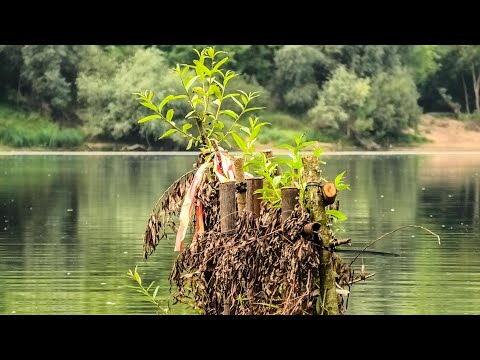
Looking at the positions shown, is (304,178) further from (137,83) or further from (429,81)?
(429,81)

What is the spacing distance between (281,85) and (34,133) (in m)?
12.1

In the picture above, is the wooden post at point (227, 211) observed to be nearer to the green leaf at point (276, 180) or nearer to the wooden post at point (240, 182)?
the wooden post at point (240, 182)

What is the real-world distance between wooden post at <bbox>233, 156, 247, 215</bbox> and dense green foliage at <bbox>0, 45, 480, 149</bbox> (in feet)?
160

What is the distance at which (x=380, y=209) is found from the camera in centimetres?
2481

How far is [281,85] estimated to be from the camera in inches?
2594

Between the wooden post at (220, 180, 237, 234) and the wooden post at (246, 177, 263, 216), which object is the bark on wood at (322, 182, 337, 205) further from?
the wooden post at (220, 180, 237, 234)

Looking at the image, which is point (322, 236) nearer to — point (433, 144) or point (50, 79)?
point (433, 144)

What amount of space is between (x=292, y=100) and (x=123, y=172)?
25.1 metres

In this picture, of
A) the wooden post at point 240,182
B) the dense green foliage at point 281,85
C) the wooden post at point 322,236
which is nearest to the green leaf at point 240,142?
the wooden post at point 240,182

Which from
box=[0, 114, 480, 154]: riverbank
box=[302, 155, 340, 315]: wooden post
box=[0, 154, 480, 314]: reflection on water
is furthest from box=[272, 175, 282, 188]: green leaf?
box=[0, 114, 480, 154]: riverbank

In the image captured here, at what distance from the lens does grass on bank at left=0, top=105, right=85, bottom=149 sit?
59.1 m

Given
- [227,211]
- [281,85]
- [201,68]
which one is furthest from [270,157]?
[281,85]

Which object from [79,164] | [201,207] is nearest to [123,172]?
[79,164]
